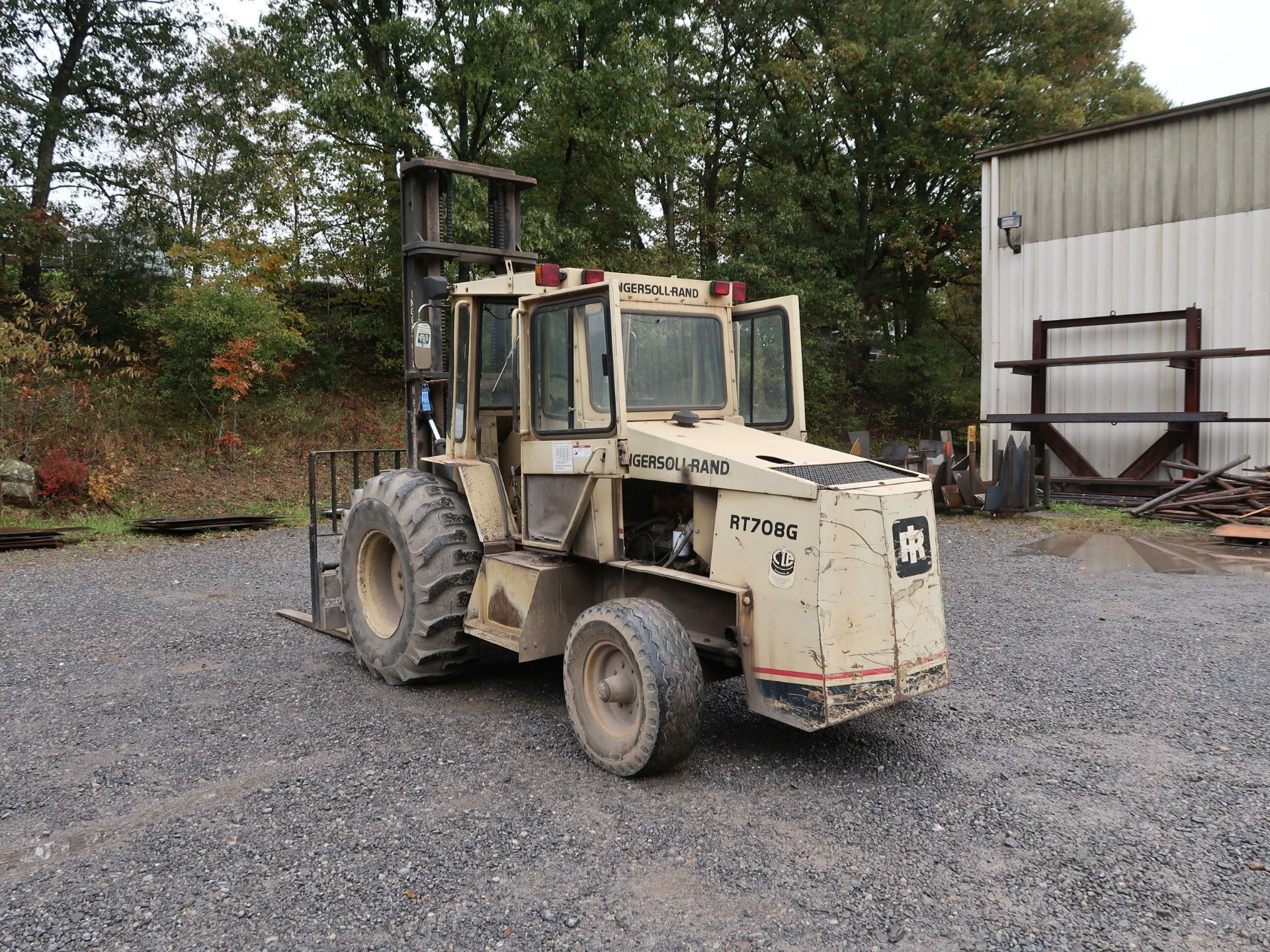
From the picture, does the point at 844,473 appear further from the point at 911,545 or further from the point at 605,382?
the point at 605,382

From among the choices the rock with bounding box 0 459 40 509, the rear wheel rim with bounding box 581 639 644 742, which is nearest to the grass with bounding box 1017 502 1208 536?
the rear wheel rim with bounding box 581 639 644 742

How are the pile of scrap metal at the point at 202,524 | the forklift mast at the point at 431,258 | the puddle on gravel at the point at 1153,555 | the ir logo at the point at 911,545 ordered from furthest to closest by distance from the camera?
1. the pile of scrap metal at the point at 202,524
2. the puddle on gravel at the point at 1153,555
3. the forklift mast at the point at 431,258
4. the ir logo at the point at 911,545

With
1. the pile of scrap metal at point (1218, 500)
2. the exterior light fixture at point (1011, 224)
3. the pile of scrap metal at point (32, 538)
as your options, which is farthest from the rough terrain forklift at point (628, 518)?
the exterior light fixture at point (1011, 224)

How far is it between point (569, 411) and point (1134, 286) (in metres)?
13.5

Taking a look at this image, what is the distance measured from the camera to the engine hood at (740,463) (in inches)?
185

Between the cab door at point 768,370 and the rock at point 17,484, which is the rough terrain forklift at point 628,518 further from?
the rock at point 17,484

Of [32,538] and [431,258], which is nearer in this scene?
[431,258]

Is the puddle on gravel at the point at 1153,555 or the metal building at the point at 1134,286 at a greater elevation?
the metal building at the point at 1134,286

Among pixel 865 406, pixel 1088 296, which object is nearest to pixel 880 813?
pixel 1088 296

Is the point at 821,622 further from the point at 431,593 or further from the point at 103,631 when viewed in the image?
the point at 103,631

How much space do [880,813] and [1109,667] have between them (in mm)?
3348

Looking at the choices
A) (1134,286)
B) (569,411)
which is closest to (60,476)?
(569,411)

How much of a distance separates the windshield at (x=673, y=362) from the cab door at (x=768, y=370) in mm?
178

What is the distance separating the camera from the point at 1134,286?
51.2 feet
